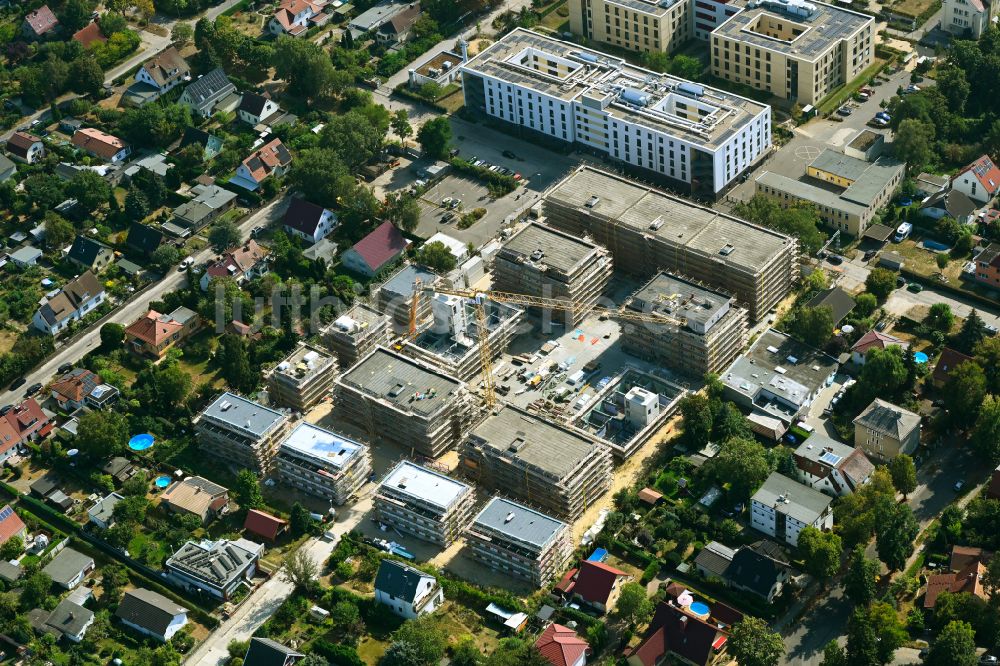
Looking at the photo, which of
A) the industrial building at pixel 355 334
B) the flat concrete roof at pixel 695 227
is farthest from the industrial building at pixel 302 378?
the flat concrete roof at pixel 695 227

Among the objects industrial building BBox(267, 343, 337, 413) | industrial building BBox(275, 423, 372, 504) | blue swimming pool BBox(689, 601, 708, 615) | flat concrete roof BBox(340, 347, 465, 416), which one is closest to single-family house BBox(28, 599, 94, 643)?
industrial building BBox(275, 423, 372, 504)

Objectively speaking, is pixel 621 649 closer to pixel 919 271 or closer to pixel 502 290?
pixel 502 290

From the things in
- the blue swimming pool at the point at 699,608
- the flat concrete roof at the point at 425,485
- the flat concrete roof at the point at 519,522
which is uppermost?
the flat concrete roof at the point at 425,485

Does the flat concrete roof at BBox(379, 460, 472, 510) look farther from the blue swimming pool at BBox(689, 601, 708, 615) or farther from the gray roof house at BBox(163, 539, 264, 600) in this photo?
the blue swimming pool at BBox(689, 601, 708, 615)

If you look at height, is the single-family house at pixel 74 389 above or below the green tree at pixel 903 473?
above

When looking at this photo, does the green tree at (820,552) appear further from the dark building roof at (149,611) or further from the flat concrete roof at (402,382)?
the dark building roof at (149,611)

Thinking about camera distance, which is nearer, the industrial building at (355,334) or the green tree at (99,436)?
the green tree at (99,436)

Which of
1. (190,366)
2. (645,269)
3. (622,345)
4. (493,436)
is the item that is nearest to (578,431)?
(493,436)
